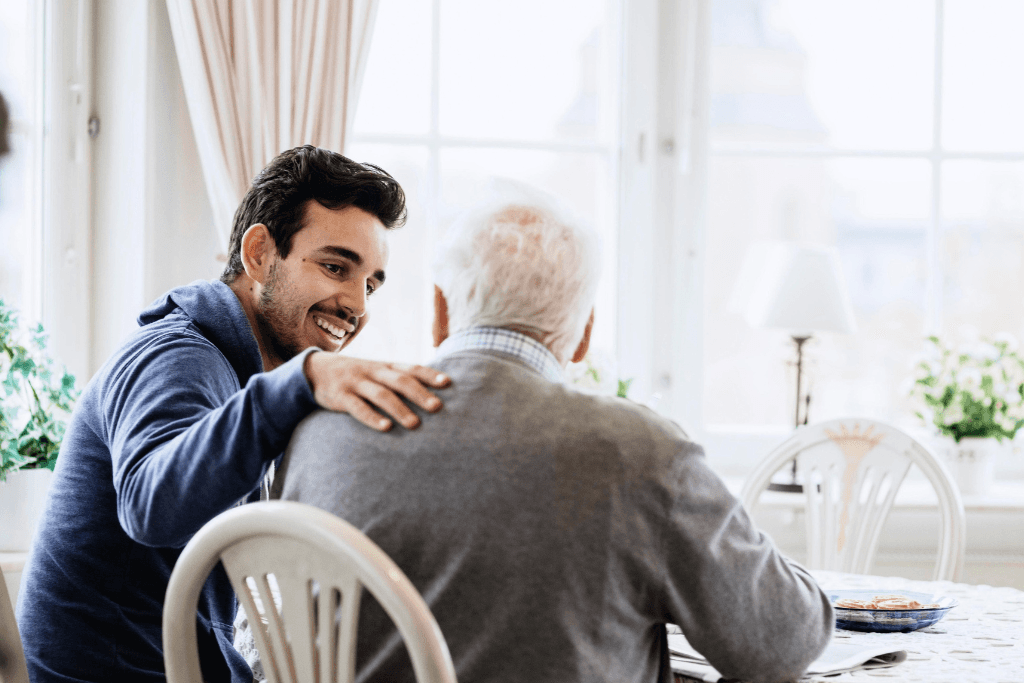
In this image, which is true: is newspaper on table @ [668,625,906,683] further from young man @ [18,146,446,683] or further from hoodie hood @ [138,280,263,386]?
hoodie hood @ [138,280,263,386]

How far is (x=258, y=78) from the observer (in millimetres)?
2580

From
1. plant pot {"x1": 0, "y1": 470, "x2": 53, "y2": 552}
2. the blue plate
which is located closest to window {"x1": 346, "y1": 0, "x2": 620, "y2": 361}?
plant pot {"x1": 0, "y1": 470, "x2": 53, "y2": 552}

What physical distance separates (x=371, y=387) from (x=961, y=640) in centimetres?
98

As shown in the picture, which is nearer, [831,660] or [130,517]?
[130,517]

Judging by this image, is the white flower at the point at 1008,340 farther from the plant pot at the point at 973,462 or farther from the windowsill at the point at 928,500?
the windowsill at the point at 928,500

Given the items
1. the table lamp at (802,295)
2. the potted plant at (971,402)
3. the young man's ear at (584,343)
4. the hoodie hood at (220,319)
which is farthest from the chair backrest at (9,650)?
the potted plant at (971,402)

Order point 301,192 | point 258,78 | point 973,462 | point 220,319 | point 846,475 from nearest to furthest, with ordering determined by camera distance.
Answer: point 220,319 < point 301,192 < point 846,475 < point 258,78 < point 973,462

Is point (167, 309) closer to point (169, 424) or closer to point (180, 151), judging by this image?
point (169, 424)

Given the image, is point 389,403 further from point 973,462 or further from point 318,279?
point 973,462

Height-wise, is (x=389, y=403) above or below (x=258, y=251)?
below

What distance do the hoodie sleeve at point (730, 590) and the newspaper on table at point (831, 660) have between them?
0.14 metres

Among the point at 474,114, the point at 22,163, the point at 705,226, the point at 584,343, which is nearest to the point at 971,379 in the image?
the point at 705,226

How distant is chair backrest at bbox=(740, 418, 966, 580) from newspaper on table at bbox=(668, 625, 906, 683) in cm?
80

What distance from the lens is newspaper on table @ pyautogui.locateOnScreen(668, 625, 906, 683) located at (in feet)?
3.80
